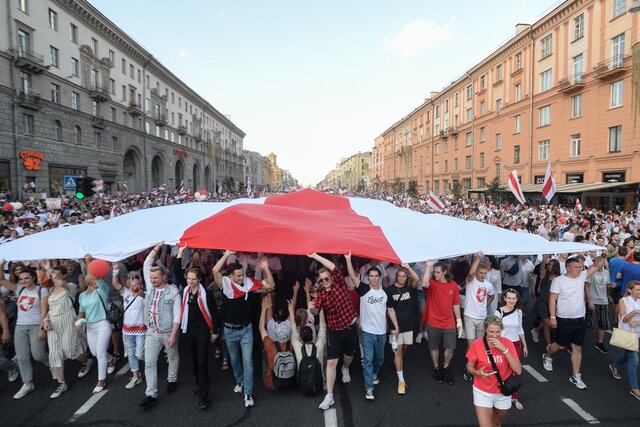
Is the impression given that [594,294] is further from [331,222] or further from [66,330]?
[66,330]

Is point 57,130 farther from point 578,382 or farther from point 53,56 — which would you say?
point 578,382

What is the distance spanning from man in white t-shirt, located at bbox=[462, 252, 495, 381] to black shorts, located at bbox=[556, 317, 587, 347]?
1156mm

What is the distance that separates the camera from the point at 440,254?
216 inches

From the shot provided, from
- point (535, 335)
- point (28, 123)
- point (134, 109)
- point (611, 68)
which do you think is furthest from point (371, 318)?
point (134, 109)

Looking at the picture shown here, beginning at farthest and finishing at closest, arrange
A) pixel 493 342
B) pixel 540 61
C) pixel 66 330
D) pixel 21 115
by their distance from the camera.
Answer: pixel 540 61
pixel 21 115
pixel 66 330
pixel 493 342

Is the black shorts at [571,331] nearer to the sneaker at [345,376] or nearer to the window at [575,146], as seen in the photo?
the sneaker at [345,376]

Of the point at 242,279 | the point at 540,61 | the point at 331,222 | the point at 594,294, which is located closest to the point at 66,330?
the point at 242,279

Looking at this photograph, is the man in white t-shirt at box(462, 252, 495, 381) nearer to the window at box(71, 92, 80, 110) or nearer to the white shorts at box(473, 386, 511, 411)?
the white shorts at box(473, 386, 511, 411)

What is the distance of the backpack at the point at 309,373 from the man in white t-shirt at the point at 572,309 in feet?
12.2

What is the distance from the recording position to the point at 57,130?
29.9 metres

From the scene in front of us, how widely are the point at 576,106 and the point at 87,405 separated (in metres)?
33.8

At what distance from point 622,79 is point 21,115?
4182 cm

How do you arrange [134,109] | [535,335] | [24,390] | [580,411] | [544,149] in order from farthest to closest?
[134,109] → [544,149] → [535,335] → [24,390] → [580,411]

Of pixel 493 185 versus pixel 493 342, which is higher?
pixel 493 185
